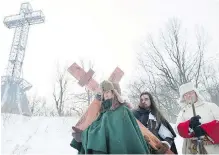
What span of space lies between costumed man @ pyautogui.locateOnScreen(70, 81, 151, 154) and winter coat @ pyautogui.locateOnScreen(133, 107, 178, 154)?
2.44 feet

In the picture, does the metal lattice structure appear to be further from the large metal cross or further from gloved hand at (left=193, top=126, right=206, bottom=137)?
gloved hand at (left=193, top=126, right=206, bottom=137)

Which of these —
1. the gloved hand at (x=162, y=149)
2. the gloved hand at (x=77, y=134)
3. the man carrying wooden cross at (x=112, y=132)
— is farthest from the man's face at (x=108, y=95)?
the gloved hand at (x=162, y=149)

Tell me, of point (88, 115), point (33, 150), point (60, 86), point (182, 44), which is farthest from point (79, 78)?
point (60, 86)

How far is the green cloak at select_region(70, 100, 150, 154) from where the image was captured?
1.71 m

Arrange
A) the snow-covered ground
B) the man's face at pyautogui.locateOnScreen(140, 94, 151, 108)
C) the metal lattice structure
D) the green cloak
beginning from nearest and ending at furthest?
the green cloak < the man's face at pyautogui.locateOnScreen(140, 94, 151, 108) < the snow-covered ground < the metal lattice structure

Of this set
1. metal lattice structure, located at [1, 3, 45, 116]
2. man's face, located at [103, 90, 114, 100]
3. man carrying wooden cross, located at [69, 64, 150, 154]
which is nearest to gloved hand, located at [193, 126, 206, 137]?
man carrying wooden cross, located at [69, 64, 150, 154]

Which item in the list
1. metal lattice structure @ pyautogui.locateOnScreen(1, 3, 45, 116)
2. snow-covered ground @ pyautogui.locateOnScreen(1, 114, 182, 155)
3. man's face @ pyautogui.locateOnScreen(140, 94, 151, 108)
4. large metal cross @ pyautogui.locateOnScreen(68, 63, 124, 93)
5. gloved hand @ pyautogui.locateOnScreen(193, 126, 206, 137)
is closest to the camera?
gloved hand @ pyautogui.locateOnScreen(193, 126, 206, 137)

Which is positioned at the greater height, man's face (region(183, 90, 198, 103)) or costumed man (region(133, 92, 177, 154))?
man's face (region(183, 90, 198, 103))

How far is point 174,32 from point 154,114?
12.4m

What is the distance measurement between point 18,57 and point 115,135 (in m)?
16.1

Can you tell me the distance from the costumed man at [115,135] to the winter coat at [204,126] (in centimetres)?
87

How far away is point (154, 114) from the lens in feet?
9.06

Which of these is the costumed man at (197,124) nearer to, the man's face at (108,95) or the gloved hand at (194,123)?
the gloved hand at (194,123)

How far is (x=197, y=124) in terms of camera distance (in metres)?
2.46
